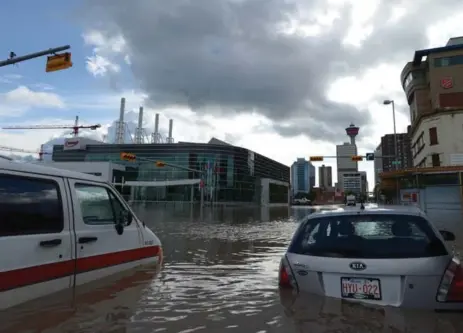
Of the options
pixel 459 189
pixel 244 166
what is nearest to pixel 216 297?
pixel 459 189

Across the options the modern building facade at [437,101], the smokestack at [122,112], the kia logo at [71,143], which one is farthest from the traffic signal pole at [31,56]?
the smokestack at [122,112]

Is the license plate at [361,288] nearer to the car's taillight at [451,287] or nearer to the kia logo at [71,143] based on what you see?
the car's taillight at [451,287]

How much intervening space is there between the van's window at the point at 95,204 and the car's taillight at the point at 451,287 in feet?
13.4

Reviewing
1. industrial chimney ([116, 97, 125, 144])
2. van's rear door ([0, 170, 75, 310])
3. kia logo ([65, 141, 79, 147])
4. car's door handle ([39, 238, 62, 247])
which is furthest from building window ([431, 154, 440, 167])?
industrial chimney ([116, 97, 125, 144])

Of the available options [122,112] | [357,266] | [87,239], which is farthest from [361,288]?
[122,112]

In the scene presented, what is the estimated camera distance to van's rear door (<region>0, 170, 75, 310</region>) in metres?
3.81

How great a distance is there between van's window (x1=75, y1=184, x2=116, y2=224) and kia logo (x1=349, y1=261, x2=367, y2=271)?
3238mm

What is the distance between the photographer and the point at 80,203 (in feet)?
16.1

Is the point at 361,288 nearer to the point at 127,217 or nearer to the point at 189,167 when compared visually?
the point at 127,217

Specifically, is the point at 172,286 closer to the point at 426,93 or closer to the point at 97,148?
the point at 426,93

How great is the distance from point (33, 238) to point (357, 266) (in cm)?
338

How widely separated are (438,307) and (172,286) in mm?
3862

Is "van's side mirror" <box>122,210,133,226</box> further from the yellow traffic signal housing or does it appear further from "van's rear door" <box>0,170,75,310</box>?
the yellow traffic signal housing

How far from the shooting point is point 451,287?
149 inches
